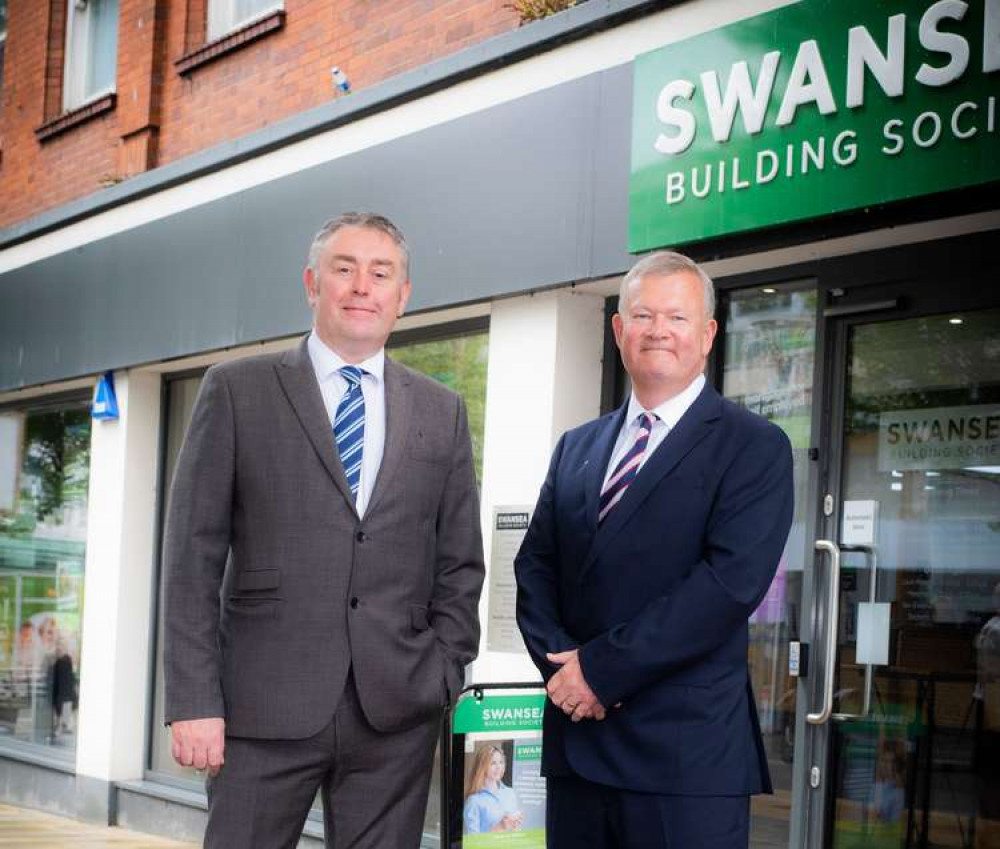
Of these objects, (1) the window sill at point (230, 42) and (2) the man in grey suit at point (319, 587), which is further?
(1) the window sill at point (230, 42)

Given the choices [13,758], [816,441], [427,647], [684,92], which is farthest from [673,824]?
[13,758]

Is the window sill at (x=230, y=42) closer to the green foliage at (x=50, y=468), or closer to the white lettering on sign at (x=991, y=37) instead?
the green foliage at (x=50, y=468)

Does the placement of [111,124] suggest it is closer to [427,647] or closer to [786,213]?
[786,213]

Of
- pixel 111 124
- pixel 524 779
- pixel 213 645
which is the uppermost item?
pixel 111 124

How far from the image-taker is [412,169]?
7.26m

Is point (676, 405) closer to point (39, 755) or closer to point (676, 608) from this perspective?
point (676, 608)

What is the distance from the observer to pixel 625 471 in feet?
11.8

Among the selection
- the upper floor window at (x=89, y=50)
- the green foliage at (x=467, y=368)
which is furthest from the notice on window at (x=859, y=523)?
the upper floor window at (x=89, y=50)

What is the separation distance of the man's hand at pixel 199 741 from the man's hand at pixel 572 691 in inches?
29.1

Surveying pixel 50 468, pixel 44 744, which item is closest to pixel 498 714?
pixel 44 744

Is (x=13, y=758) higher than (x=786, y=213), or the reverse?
(x=786, y=213)

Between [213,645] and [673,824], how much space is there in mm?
1084

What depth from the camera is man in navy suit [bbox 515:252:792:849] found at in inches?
131

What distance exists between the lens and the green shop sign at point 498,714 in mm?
4742
